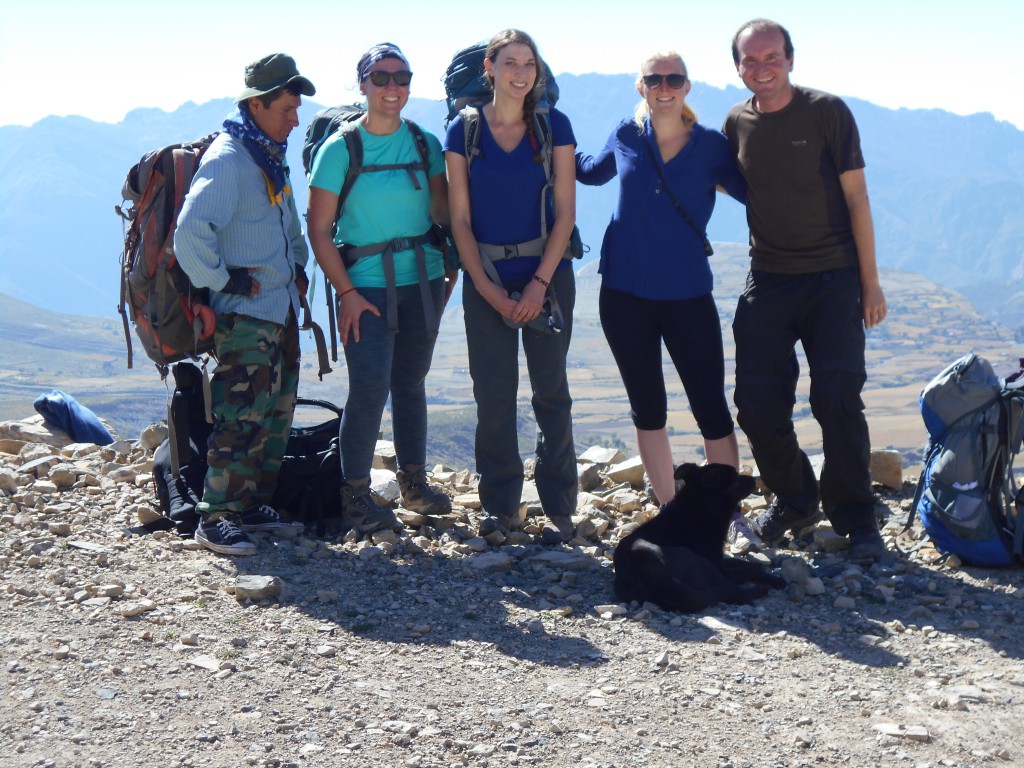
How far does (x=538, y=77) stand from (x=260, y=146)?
143 cm

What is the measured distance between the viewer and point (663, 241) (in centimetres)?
528

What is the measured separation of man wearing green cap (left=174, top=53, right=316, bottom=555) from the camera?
4.99 m

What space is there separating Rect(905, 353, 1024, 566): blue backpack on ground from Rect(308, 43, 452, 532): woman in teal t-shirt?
271 cm

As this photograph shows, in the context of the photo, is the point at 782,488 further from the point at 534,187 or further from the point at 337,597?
the point at 337,597

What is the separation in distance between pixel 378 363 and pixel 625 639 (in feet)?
6.29

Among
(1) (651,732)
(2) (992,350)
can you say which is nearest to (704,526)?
(1) (651,732)

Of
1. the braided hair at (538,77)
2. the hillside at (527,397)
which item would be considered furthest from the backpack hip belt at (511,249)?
the hillside at (527,397)

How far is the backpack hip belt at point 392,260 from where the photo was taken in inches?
212

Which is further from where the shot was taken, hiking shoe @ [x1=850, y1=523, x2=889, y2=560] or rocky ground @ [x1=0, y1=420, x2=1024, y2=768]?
hiking shoe @ [x1=850, y1=523, x2=889, y2=560]

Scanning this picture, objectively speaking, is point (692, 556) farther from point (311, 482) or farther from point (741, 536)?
point (311, 482)

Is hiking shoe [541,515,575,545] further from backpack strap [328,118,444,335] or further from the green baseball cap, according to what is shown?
the green baseball cap

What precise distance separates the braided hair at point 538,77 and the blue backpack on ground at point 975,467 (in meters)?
2.41

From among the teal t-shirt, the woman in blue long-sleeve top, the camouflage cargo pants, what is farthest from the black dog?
the camouflage cargo pants

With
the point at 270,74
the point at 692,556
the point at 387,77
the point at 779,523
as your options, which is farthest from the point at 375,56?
the point at 779,523
